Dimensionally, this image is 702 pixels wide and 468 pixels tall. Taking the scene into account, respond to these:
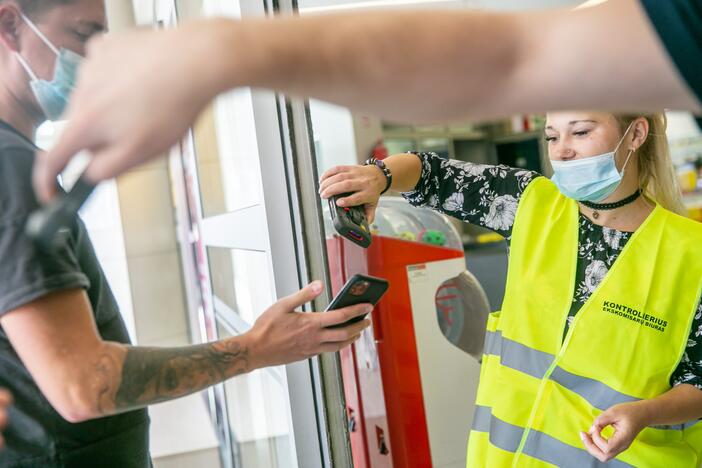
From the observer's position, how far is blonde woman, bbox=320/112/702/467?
1.43 metres

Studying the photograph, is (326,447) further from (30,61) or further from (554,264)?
(30,61)

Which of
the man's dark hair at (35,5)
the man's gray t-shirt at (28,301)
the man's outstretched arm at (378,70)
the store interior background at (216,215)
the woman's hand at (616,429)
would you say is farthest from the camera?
the store interior background at (216,215)

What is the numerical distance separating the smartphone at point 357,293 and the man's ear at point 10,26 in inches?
26.1

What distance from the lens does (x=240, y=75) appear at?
477 mm

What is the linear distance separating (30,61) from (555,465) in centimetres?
132

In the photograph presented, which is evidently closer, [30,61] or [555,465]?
[30,61]

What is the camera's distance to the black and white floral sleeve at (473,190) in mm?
1665

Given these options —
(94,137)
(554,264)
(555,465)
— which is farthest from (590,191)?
(94,137)

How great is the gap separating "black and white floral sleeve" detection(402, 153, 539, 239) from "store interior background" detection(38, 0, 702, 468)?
39cm

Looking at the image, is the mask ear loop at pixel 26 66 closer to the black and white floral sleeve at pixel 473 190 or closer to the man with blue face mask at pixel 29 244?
the man with blue face mask at pixel 29 244

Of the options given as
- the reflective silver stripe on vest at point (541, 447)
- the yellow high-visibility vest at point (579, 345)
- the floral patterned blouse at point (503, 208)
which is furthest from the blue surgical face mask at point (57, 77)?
A: the reflective silver stripe on vest at point (541, 447)

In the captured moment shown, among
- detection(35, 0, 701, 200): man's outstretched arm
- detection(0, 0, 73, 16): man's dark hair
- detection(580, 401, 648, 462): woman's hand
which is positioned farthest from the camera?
detection(580, 401, 648, 462): woman's hand

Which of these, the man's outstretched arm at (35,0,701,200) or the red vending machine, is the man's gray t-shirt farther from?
the red vending machine

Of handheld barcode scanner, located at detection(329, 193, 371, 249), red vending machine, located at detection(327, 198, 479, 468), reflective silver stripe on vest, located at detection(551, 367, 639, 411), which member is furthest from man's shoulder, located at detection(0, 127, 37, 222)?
red vending machine, located at detection(327, 198, 479, 468)
